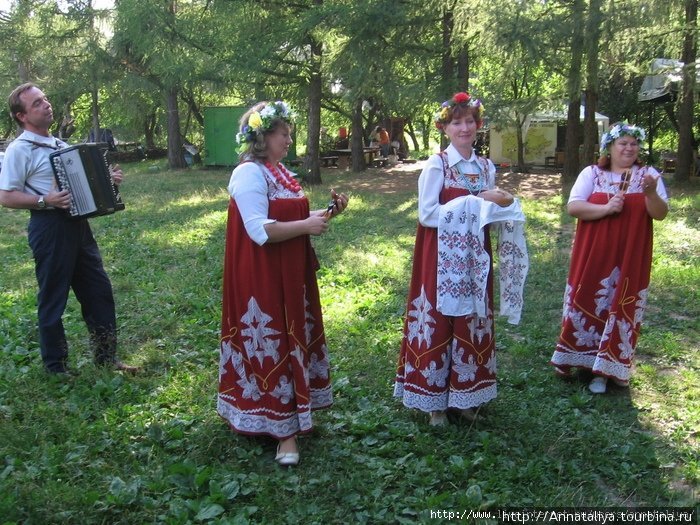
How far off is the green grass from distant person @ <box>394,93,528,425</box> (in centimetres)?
30

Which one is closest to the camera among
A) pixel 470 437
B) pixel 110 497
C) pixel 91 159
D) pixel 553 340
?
pixel 110 497

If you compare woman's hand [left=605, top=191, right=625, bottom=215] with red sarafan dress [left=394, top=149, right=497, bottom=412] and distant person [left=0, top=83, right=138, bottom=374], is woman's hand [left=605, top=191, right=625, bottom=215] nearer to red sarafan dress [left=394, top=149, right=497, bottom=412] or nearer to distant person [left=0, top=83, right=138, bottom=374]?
red sarafan dress [left=394, top=149, right=497, bottom=412]

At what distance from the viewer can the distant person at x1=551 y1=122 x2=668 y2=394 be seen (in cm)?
432

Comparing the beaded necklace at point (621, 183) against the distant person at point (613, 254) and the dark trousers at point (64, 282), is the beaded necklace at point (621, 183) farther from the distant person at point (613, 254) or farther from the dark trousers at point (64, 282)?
the dark trousers at point (64, 282)

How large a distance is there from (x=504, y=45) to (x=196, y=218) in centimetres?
627

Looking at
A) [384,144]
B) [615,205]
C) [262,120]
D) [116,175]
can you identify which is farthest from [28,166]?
[384,144]

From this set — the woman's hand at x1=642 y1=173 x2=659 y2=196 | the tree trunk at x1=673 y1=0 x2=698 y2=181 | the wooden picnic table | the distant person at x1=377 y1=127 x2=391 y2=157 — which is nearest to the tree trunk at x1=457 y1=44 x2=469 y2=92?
the tree trunk at x1=673 y1=0 x2=698 y2=181

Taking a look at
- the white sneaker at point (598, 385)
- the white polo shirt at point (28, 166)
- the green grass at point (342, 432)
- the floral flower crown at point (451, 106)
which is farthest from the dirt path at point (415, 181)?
the white polo shirt at point (28, 166)

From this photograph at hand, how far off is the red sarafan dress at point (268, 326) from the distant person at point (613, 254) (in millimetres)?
2107

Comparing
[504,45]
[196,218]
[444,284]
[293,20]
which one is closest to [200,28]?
[293,20]

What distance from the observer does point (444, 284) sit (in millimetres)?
3645

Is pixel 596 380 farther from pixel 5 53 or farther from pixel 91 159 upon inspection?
pixel 5 53

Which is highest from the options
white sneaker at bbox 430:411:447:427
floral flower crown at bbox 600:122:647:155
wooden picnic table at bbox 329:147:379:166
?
floral flower crown at bbox 600:122:647:155

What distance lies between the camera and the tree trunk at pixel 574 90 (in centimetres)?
1118
